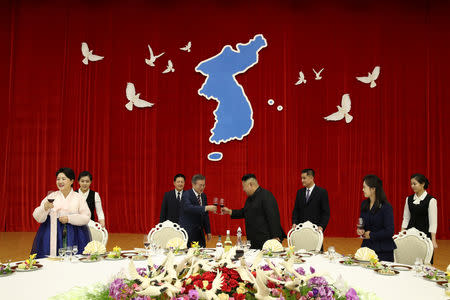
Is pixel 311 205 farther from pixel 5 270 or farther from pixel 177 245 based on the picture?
pixel 5 270

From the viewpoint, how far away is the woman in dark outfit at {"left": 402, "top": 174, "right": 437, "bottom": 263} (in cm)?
379

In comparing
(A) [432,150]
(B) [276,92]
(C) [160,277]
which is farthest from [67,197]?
(A) [432,150]

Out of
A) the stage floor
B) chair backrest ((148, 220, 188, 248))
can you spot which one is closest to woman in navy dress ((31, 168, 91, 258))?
chair backrest ((148, 220, 188, 248))

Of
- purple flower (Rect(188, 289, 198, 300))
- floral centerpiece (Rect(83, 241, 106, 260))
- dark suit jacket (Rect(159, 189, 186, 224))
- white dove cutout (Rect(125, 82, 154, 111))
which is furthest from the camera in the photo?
white dove cutout (Rect(125, 82, 154, 111))

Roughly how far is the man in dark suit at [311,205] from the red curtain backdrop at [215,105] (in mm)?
2918

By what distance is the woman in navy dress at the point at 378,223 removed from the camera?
3096mm

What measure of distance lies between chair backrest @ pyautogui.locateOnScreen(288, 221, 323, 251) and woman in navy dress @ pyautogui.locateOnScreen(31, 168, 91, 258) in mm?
1954

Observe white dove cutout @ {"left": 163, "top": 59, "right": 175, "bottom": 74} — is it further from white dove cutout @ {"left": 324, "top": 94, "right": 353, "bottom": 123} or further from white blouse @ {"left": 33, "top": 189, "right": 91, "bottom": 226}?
white blouse @ {"left": 33, "top": 189, "right": 91, "bottom": 226}

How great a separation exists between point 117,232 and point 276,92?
4.26 m

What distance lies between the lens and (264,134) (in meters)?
7.68

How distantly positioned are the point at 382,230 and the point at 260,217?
111 cm

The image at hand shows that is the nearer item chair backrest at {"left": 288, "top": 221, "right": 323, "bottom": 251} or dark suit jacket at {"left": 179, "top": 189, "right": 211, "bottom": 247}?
chair backrest at {"left": 288, "top": 221, "right": 323, "bottom": 251}

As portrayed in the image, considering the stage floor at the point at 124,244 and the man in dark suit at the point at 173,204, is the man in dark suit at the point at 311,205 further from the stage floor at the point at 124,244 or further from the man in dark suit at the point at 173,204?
the stage floor at the point at 124,244

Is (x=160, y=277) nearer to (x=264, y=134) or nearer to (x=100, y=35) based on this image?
(x=264, y=134)
